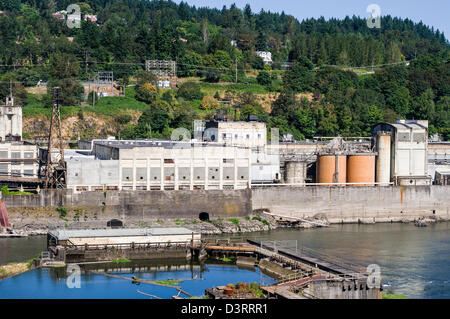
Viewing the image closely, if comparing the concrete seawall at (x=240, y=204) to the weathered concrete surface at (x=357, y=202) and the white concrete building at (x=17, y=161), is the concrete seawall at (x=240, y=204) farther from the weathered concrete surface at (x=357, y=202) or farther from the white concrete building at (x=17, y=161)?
the white concrete building at (x=17, y=161)

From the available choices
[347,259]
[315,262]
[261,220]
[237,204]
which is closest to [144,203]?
[237,204]

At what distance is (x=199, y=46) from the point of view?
115688 mm

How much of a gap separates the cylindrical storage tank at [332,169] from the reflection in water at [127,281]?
66.9 feet

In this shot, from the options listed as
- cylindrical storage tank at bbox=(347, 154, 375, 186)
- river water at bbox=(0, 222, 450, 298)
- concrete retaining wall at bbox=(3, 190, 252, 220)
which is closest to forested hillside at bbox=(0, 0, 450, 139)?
cylindrical storage tank at bbox=(347, 154, 375, 186)

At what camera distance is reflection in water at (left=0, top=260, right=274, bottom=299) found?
38.4 m

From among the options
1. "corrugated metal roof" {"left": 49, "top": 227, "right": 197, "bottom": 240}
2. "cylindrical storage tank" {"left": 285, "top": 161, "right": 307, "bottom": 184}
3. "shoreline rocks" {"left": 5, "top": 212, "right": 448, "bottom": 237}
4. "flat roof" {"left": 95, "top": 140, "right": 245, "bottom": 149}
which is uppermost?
"flat roof" {"left": 95, "top": 140, "right": 245, "bottom": 149}

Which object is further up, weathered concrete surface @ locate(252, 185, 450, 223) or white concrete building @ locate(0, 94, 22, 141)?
white concrete building @ locate(0, 94, 22, 141)

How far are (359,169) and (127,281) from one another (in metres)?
28.5

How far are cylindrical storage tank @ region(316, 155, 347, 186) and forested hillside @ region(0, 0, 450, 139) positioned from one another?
2193 cm

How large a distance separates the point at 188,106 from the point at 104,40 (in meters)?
22.2

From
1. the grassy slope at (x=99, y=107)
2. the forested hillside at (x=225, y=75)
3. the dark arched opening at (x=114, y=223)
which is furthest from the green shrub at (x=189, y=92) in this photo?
the dark arched opening at (x=114, y=223)

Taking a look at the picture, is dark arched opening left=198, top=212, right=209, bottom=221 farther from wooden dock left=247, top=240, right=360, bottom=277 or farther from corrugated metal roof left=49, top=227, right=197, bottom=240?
wooden dock left=247, top=240, right=360, bottom=277

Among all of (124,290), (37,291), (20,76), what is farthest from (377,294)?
(20,76)

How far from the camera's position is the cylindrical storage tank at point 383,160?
217 ft
